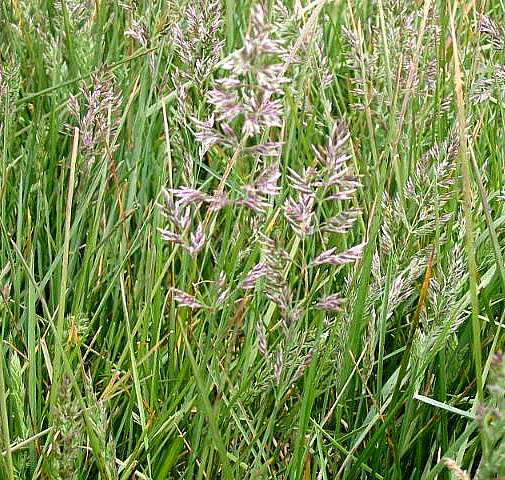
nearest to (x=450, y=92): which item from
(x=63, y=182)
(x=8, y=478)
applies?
(x=63, y=182)

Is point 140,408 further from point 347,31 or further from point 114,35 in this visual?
point 114,35

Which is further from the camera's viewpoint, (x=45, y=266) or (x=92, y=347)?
(x=45, y=266)

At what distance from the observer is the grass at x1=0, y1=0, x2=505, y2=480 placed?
2.59ft

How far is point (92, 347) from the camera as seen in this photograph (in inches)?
50.1

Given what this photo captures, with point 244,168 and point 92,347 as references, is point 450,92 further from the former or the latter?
point 92,347

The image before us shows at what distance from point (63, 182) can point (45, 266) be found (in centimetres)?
14

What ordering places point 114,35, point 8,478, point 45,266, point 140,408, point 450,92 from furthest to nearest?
1. point 114,35
2. point 450,92
3. point 45,266
4. point 140,408
5. point 8,478

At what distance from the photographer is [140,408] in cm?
102

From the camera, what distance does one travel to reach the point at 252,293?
1.25 m

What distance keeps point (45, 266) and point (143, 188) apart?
8.1 inches

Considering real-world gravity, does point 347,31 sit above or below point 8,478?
above

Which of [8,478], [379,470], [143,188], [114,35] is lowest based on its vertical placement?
[379,470]

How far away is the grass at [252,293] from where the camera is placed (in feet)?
2.59

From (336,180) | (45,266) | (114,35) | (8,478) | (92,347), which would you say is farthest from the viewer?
(114,35)
